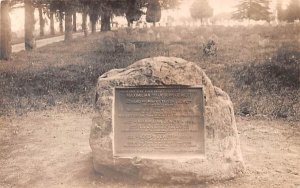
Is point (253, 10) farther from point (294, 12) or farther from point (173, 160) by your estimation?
point (173, 160)

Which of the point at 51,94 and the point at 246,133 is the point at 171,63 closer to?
the point at 246,133

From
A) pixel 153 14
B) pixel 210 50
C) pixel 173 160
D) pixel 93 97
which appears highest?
pixel 153 14

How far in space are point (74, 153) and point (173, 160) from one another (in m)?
2.28

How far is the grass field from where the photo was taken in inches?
445

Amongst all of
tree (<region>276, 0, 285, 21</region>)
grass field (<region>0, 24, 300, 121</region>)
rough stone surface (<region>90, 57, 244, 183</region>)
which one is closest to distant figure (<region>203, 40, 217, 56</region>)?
grass field (<region>0, 24, 300, 121</region>)

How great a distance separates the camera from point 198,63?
1573 centimetres

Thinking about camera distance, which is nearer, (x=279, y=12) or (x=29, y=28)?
(x=29, y=28)

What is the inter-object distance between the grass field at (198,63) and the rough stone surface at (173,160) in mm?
4239

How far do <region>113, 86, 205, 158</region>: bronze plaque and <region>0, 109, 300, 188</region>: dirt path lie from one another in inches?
22.7

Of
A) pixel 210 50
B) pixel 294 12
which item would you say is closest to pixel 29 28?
pixel 210 50

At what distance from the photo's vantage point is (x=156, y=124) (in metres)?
6.14

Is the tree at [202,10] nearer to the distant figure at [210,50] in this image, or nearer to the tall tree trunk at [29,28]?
the tall tree trunk at [29,28]

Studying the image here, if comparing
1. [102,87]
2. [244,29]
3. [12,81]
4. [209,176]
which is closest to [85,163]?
[102,87]

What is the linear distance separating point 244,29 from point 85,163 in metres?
18.5
